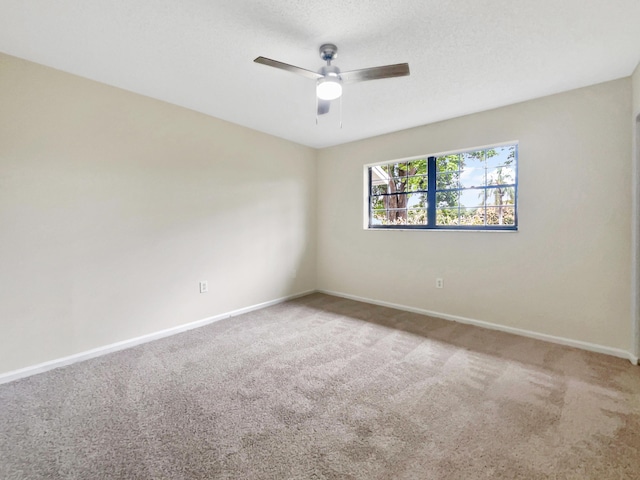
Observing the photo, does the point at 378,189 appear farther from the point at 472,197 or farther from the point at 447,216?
the point at 472,197

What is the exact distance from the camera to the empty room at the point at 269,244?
1.58 metres

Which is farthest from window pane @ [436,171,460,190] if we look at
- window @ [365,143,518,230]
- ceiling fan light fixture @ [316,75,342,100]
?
ceiling fan light fixture @ [316,75,342,100]

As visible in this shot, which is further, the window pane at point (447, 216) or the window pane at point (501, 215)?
the window pane at point (447, 216)

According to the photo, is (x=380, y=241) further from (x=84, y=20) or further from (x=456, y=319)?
(x=84, y=20)

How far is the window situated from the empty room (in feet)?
0.09

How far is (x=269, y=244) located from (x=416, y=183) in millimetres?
2248

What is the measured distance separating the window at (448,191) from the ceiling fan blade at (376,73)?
6.37 feet

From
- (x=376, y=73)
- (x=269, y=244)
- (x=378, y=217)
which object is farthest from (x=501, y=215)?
(x=269, y=244)

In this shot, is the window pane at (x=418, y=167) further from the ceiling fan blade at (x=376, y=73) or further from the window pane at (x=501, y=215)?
the ceiling fan blade at (x=376, y=73)

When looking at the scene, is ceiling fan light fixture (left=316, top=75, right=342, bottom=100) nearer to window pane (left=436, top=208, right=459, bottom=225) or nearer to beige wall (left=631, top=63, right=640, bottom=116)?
window pane (left=436, top=208, right=459, bottom=225)

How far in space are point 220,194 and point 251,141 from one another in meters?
0.89

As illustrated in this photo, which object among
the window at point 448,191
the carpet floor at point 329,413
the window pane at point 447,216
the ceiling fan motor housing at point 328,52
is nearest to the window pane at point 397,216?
the window at point 448,191

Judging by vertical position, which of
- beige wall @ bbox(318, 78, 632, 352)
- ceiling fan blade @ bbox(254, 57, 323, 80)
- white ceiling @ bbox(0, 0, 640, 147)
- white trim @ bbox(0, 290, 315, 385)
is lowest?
white trim @ bbox(0, 290, 315, 385)

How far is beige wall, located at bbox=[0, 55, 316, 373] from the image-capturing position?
84.5 inches
